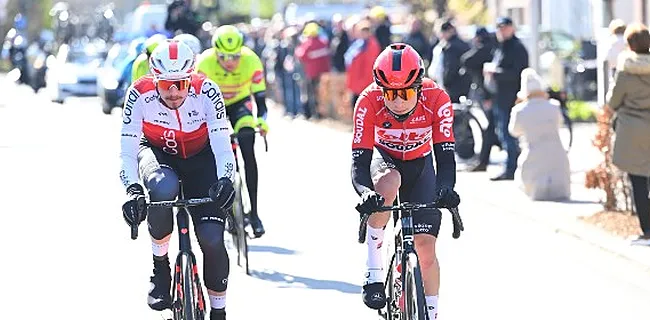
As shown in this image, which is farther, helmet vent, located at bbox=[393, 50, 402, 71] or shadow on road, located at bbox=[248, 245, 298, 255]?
shadow on road, located at bbox=[248, 245, 298, 255]

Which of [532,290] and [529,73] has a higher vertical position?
[529,73]

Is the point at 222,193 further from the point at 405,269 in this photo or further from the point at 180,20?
the point at 180,20

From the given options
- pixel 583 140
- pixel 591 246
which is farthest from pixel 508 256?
pixel 583 140

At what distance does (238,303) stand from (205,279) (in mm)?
2282

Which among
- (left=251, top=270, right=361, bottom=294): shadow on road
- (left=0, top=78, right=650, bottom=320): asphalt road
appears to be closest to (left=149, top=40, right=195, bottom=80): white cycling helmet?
(left=0, top=78, right=650, bottom=320): asphalt road

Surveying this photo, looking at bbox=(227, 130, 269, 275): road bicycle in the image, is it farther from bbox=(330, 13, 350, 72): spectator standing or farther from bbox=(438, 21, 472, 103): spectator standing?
bbox=(330, 13, 350, 72): spectator standing

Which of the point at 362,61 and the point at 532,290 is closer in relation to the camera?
the point at 532,290

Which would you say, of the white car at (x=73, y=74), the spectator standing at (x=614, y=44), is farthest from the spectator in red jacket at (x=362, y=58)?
the white car at (x=73, y=74)

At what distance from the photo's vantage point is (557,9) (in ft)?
148

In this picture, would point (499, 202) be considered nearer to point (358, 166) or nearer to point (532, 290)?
point (532, 290)

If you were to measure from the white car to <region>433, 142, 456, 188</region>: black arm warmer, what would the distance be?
109 ft

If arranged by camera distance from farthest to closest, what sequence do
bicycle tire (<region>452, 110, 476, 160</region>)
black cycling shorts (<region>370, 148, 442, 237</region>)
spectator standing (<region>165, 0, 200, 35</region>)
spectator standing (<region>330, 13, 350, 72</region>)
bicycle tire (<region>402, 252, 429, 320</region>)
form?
spectator standing (<region>330, 13, 350, 72</region>) → spectator standing (<region>165, 0, 200, 35</region>) → bicycle tire (<region>452, 110, 476, 160</region>) → black cycling shorts (<region>370, 148, 442, 237</region>) → bicycle tire (<region>402, 252, 429, 320</region>)

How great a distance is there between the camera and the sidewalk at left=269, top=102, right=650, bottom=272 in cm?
1257

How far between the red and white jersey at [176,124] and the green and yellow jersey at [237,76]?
3975 mm
